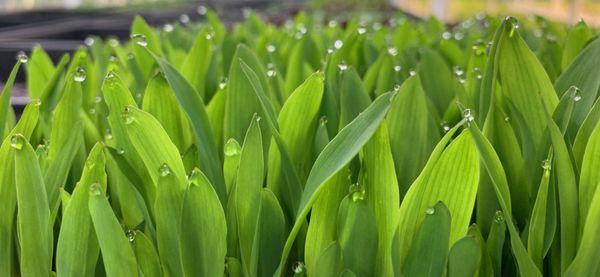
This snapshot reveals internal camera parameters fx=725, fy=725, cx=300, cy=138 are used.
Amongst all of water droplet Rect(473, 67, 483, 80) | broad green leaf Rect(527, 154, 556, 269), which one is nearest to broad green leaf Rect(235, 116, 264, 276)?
broad green leaf Rect(527, 154, 556, 269)

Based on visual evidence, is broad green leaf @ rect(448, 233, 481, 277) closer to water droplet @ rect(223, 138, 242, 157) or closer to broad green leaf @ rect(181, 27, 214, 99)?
water droplet @ rect(223, 138, 242, 157)

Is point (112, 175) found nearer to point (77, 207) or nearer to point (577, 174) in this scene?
point (77, 207)

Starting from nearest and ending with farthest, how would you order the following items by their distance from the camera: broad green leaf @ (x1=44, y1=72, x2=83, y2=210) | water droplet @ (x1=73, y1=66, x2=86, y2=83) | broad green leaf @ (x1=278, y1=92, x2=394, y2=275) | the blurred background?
broad green leaf @ (x1=278, y1=92, x2=394, y2=275)
broad green leaf @ (x1=44, y1=72, x2=83, y2=210)
water droplet @ (x1=73, y1=66, x2=86, y2=83)
the blurred background

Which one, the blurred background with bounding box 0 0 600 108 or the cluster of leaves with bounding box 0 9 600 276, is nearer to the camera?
the cluster of leaves with bounding box 0 9 600 276

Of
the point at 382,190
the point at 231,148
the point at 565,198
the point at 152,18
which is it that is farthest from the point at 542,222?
the point at 152,18

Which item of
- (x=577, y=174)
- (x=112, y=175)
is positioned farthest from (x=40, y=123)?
(x=577, y=174)

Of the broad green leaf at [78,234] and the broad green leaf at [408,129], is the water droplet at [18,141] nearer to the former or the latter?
the broad green leaf at [78,234]
